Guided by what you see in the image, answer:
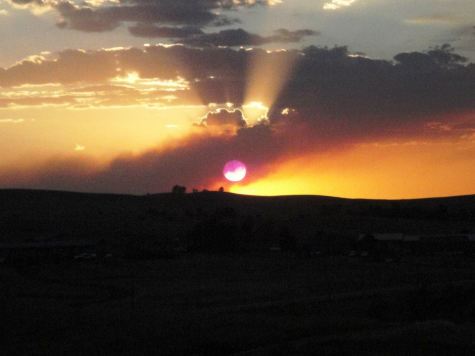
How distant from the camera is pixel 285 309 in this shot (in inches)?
1919

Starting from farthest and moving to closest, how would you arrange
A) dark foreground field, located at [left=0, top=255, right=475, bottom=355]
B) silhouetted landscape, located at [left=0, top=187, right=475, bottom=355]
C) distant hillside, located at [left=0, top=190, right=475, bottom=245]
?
distant hillside, located at [left=0, top=190, right=475, bottom=245] < silhouetted landscape, located at [left=0, top=187, right=475, bottom=355] < dark foreground field, located at [left=0, top=255, right=475, bottom=355]

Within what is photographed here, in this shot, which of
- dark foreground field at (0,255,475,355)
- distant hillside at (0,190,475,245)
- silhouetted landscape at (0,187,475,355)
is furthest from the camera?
distant hillside at (0,190,475,245)

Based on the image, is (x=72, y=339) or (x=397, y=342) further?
(x=72, y=339)

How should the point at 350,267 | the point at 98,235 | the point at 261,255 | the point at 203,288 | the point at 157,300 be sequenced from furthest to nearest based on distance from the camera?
the point at 98,235 < the point at 261,255 < the point at 350,267 < the point at 203,288 < the point at 157,300

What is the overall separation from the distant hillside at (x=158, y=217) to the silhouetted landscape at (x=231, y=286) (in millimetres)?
591

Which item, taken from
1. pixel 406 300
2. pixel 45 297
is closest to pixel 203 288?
pixel 45 297

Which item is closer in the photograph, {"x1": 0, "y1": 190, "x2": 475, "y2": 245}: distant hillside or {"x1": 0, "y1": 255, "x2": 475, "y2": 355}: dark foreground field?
{"x1": 0, "y1": 255, "x2": 475, "y2": 355}: dark foreground field

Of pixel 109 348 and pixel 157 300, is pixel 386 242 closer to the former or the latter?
pixel 157 300

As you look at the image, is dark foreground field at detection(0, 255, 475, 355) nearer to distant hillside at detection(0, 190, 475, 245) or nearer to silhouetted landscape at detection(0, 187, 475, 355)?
silhouetted landscape at detection(0, 187, 475, 355)

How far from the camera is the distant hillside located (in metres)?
130

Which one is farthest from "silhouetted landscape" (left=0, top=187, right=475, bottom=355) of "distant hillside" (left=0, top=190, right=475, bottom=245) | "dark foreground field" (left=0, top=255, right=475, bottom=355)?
"distant hillside" (left=0, top=190, right=475, bottom=245)

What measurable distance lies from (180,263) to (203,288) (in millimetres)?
24114

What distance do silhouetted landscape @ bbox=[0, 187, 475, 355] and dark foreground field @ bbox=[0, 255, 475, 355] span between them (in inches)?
4.0

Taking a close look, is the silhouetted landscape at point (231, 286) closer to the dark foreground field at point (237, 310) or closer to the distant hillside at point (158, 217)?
the dark foreground field at point (237, 310)
